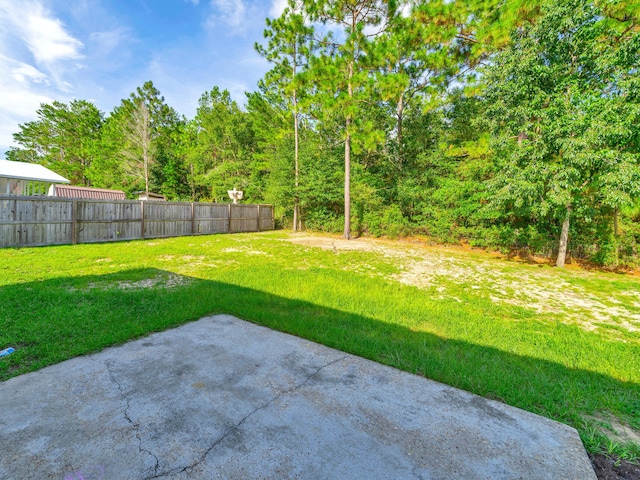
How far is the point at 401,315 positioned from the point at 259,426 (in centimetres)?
244

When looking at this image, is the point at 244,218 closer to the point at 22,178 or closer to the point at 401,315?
the point at 22,178

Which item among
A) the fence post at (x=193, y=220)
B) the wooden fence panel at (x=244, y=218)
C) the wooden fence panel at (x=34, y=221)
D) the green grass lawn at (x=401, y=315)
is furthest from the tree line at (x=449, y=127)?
the wooden fence panel at (x=34, y=221)

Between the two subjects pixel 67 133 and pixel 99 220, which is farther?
pixel 67 133

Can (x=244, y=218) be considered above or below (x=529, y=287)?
above

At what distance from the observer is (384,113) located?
13359 millimetres

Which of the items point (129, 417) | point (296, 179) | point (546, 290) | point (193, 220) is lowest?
point (129, 417)

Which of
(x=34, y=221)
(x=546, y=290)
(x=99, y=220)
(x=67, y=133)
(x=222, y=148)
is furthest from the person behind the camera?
(x=67, y=133)

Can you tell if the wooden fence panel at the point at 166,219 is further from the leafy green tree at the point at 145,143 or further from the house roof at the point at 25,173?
the leafy green tree at the point at 145,143

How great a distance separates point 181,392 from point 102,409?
0.42 meters

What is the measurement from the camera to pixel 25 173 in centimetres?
1302

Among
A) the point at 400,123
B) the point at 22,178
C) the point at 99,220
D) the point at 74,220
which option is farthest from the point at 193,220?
the point at 400,123

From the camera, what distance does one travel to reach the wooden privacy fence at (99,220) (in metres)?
7.23

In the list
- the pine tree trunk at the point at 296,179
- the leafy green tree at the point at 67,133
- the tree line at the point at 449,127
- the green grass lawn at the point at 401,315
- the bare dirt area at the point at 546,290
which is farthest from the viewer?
the leafy green tree at the point at 67,133

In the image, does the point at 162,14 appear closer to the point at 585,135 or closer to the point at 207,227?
the point at 207,227
